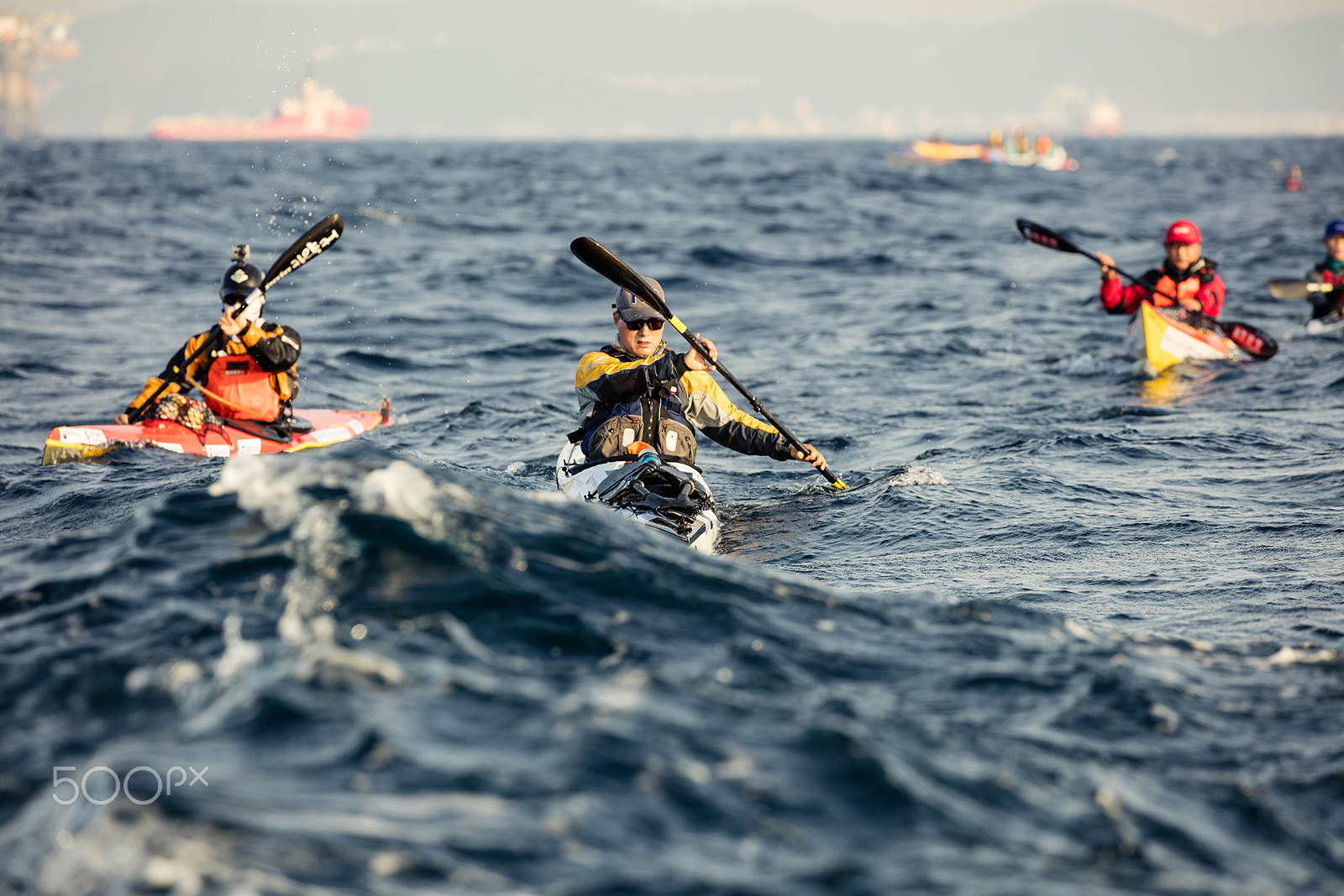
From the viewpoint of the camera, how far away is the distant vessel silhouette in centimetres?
11456

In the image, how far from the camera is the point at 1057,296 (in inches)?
666

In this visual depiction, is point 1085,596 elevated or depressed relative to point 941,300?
depressed

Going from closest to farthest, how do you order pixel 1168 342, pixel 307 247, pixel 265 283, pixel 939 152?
→ 1. pixel 265 283
2. pixel 307 247
3. pixel 1168 342
4. pixel 939 152

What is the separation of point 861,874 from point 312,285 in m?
16.5

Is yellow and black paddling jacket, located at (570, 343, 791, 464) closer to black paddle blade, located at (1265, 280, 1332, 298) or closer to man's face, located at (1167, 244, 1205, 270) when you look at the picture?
man's face, located at (1167, 244, 1205, 270)

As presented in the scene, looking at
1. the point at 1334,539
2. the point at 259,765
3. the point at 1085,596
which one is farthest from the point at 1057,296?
the point at 259,765

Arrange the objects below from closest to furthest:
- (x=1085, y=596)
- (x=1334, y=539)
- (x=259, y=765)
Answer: (x=259, y=765) → (x=1085, y=596) → (x=1334, y=539)

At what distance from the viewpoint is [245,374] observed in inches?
335

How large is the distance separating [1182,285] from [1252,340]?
91 cm

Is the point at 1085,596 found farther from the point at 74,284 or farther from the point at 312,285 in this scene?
the point at 74,284

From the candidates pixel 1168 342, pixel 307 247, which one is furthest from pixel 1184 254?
pixel 307 247

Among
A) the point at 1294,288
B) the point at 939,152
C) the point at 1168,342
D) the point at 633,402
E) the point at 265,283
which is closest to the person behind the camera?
the point at 633,402

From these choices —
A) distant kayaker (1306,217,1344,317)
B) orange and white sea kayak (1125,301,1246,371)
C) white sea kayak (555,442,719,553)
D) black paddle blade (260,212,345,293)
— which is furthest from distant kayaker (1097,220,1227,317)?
black paddle blade (260,212,345,293)

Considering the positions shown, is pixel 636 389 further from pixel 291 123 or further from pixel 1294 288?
pixel 291 123
